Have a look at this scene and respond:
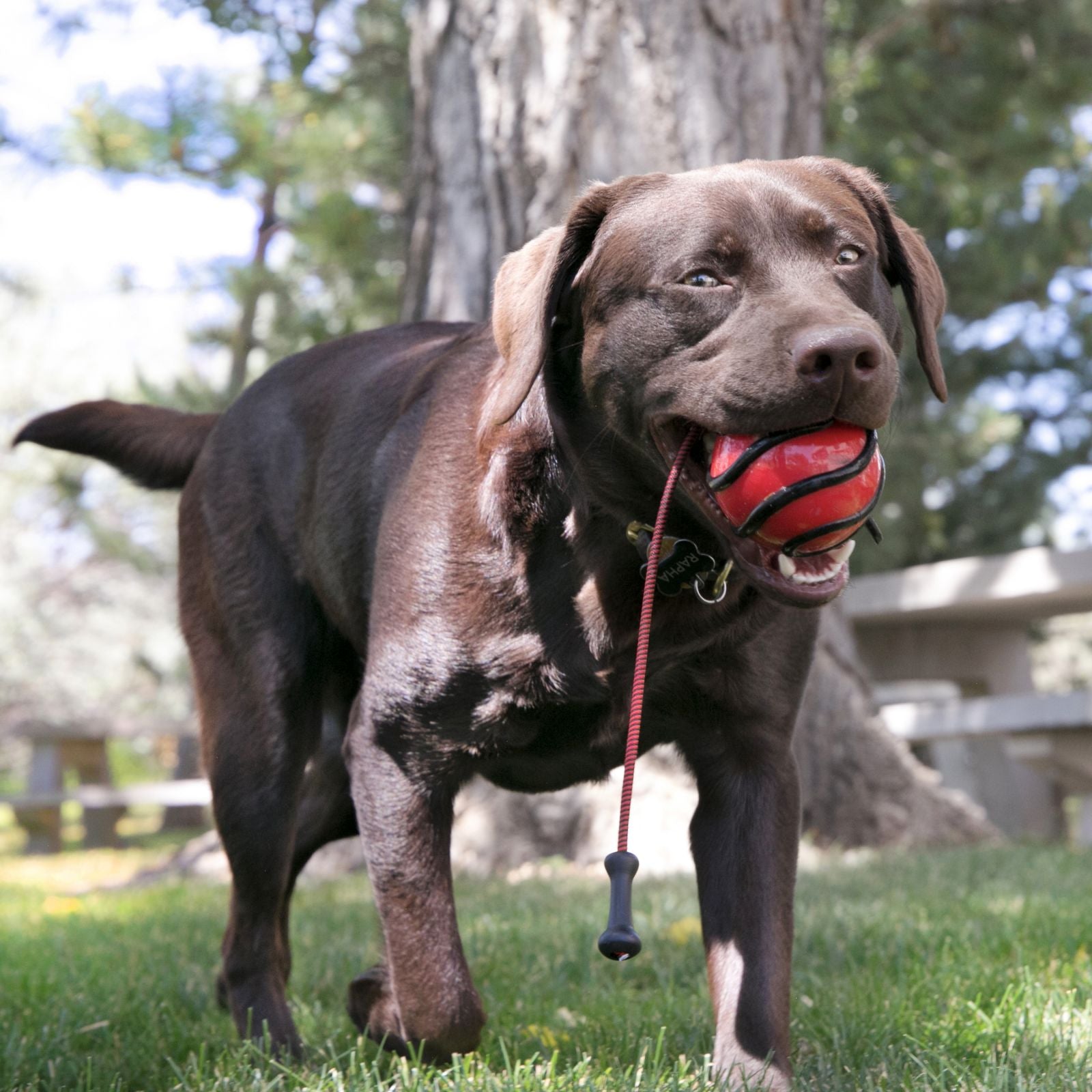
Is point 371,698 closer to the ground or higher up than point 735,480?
closer to the ground

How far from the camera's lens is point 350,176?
364 inches

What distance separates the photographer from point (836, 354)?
6.23 feet

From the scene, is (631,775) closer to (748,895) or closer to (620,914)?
(620,914)

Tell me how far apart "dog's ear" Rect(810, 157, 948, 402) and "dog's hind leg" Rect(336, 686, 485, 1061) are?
3.86 ft

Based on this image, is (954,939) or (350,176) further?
(350,176)

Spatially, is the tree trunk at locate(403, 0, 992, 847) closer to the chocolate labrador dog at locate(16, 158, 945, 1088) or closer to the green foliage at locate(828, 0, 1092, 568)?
the chocolate labrador dog at locate(16, 158, 945, 1088)

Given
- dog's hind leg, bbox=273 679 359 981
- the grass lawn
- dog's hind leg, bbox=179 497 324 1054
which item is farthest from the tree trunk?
dog's hind leg, bbox=179 497 324 1054

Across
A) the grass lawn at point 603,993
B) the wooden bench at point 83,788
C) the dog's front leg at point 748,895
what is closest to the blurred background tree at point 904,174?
the wooden bench at point 83,788

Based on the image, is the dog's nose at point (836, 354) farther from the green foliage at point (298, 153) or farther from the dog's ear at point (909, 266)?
the green foliage at point (298, 153)

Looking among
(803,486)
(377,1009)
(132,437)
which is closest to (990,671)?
(132,437)

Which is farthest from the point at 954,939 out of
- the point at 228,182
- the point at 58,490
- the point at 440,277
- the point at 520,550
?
the point at 58,490

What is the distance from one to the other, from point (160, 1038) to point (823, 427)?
1.82 metres

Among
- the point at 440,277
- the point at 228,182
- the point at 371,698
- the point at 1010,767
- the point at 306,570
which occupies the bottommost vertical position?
the point at 1010,767

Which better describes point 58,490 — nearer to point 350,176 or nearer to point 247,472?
point 350,176
